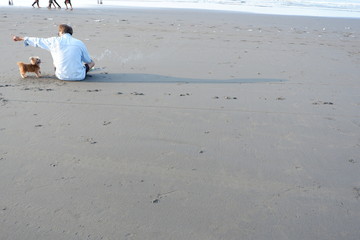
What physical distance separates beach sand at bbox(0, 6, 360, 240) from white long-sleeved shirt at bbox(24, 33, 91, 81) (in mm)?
269

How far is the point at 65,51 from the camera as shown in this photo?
5.29 meters

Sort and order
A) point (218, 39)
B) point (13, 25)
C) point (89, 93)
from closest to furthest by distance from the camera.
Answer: point (89, 93), point (218, 39), point (13, 25)

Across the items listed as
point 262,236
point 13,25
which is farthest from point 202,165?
point 13,25

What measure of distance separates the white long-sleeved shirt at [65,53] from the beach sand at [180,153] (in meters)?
0.27

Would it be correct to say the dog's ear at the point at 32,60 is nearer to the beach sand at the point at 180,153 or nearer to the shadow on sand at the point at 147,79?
the beach sand at the point at 180,153

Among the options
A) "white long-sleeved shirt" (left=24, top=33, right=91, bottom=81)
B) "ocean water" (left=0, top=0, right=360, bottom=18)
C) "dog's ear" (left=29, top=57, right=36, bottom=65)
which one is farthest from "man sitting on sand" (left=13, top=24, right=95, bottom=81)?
"ocean water" (left=0, top=0, right=360, bottom=18)

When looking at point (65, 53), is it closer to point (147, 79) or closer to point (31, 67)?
point (31, 67)

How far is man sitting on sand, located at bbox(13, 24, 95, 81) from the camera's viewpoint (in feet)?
17.2

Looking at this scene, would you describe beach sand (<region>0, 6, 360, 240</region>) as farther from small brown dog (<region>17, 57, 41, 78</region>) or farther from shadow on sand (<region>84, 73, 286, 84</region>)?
small brown dog (<region>17, 57, 41, 78</region>)

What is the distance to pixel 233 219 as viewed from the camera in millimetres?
2342

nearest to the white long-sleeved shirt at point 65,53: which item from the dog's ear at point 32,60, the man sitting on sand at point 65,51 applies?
the man sitting on sand at point 65,51

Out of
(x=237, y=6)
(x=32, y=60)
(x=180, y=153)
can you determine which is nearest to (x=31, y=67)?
(x=32, y=60)

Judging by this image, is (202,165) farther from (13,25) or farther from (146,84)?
(13,25)

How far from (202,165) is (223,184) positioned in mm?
328
